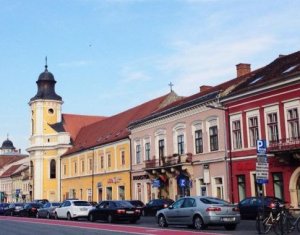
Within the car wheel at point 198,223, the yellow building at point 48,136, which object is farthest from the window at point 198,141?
the yellow building at point 48,136

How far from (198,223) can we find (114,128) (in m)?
42.8

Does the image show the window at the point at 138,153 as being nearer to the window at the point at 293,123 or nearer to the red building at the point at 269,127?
the red building at the point at 269,127

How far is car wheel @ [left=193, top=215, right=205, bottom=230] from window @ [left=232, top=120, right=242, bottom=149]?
14.8 meters

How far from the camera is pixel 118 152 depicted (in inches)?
2256

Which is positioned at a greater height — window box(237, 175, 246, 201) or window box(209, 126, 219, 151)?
window box(209, 126, 219, 151)

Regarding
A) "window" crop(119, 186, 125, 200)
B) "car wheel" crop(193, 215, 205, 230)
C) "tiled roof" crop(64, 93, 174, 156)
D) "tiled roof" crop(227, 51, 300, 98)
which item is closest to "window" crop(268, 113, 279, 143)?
"tiled roof" crop(227, 51, 300, 98)

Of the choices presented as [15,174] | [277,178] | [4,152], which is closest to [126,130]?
[277,178]

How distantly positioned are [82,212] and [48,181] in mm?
46128

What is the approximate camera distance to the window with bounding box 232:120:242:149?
3691 cm

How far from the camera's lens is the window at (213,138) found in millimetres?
39531

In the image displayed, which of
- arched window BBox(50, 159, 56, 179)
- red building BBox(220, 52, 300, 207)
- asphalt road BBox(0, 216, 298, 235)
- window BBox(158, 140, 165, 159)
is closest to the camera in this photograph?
asphalt road BBox(0, 216, 298, 235)

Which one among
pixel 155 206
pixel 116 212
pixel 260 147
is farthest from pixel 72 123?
pixel 260 147

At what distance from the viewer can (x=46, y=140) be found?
82.4 meters

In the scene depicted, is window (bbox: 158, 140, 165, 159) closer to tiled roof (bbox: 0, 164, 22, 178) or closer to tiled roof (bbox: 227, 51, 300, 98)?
tiled roof (bbox: 227, 51, 300, 98)
